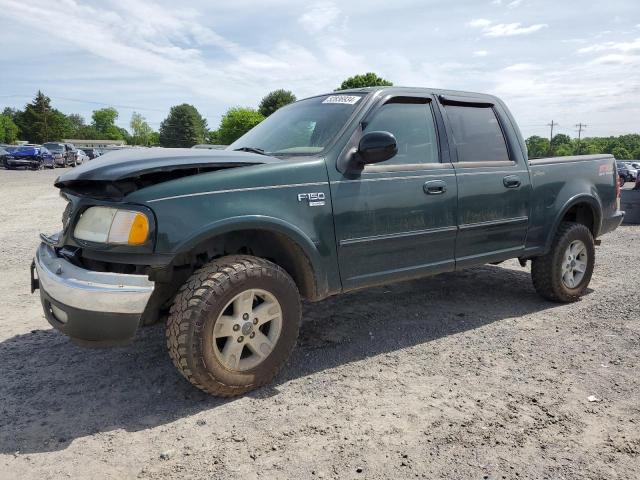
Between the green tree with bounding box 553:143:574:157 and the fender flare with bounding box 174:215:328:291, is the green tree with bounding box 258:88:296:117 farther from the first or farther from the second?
the fender flare with bounding box 174:215:328:291

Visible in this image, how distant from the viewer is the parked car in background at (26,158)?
99.6ft

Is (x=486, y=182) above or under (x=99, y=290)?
above

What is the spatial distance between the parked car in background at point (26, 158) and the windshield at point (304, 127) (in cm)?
3108

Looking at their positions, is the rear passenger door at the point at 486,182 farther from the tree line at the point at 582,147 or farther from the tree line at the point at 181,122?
the tree line at the point at 582,147

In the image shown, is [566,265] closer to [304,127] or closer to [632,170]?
[304,127]

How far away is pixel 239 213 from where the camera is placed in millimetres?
3018

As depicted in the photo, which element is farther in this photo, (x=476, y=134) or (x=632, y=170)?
(x=632, y=170)

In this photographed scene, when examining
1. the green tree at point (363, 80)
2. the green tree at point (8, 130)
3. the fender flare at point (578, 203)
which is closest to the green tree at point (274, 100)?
the green tree at point (363, 80)

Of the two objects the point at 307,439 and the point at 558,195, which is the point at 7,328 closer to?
the point at 307,439

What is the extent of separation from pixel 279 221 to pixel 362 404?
121 cm

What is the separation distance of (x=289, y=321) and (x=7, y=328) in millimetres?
2636

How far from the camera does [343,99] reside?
3.98m

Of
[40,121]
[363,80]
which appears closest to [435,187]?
[363,80]

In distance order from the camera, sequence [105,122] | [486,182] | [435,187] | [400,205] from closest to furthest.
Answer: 1. [400,205]
2. [435,187]
3. [486,182]
4. [105,122]
